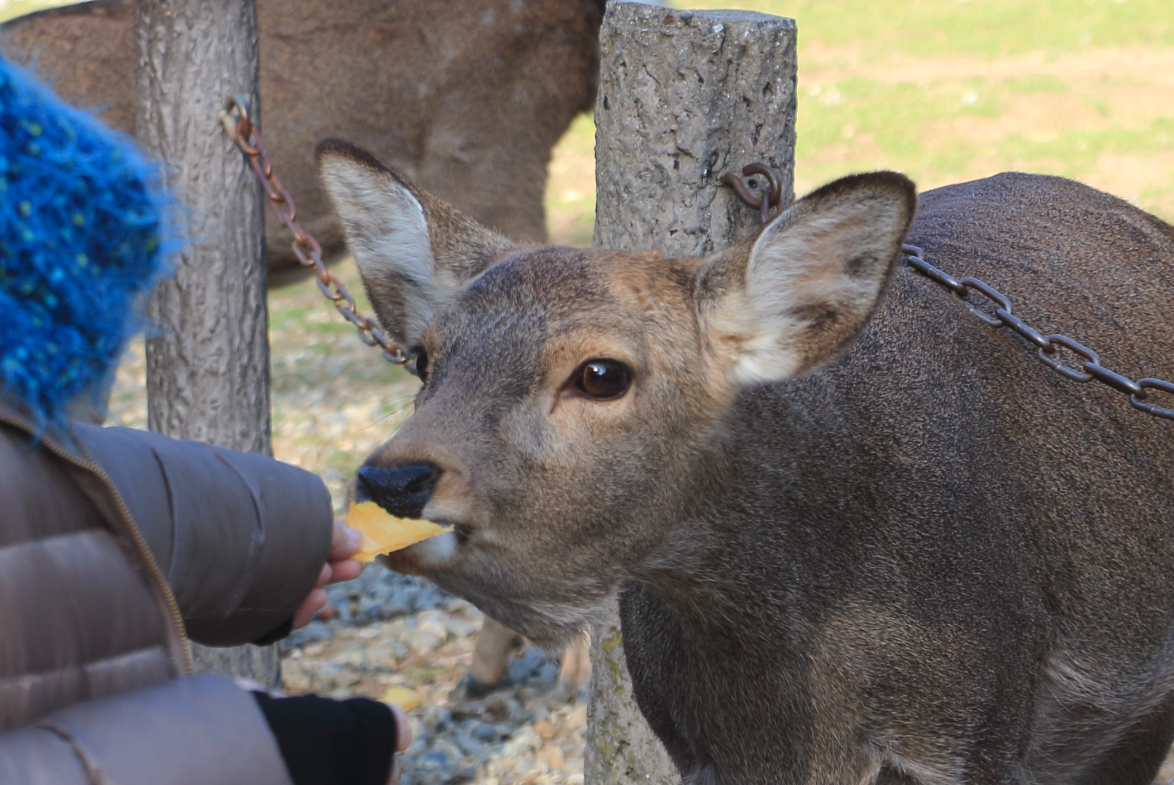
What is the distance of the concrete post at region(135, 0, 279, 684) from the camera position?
439 cm

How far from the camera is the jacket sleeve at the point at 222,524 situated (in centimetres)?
220

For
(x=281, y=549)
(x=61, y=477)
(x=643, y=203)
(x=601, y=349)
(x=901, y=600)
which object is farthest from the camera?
(x=643, y=203)

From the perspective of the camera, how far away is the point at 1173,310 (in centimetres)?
395

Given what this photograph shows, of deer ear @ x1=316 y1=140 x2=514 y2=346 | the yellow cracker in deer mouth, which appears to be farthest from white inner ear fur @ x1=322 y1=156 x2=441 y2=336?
the yellow cracker in deer mouth

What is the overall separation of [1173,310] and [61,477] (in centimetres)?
333

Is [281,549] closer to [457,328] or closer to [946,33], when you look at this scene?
[457,328]

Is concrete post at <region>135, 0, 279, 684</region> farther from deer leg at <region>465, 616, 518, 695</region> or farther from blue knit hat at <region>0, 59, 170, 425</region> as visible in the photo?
blue knit hat at <region>0, 59, 170, 425</region>

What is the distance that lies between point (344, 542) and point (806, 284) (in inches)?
45.0

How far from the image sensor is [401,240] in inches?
131

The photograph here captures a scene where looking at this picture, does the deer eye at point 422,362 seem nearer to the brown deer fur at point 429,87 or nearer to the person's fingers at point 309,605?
the person's fingers at point 309,605

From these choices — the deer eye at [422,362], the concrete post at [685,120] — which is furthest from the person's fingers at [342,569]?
the concrete post at [685,120]

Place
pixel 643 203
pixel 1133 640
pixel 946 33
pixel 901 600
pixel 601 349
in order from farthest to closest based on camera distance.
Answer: pixel 946 33
pixel 643 203
pixel 1133 640
pixel 901 600
pixel 601 349

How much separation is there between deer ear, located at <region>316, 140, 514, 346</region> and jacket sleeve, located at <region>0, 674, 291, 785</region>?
4.87 feet

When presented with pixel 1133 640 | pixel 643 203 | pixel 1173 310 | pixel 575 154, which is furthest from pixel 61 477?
pixel 575 154
